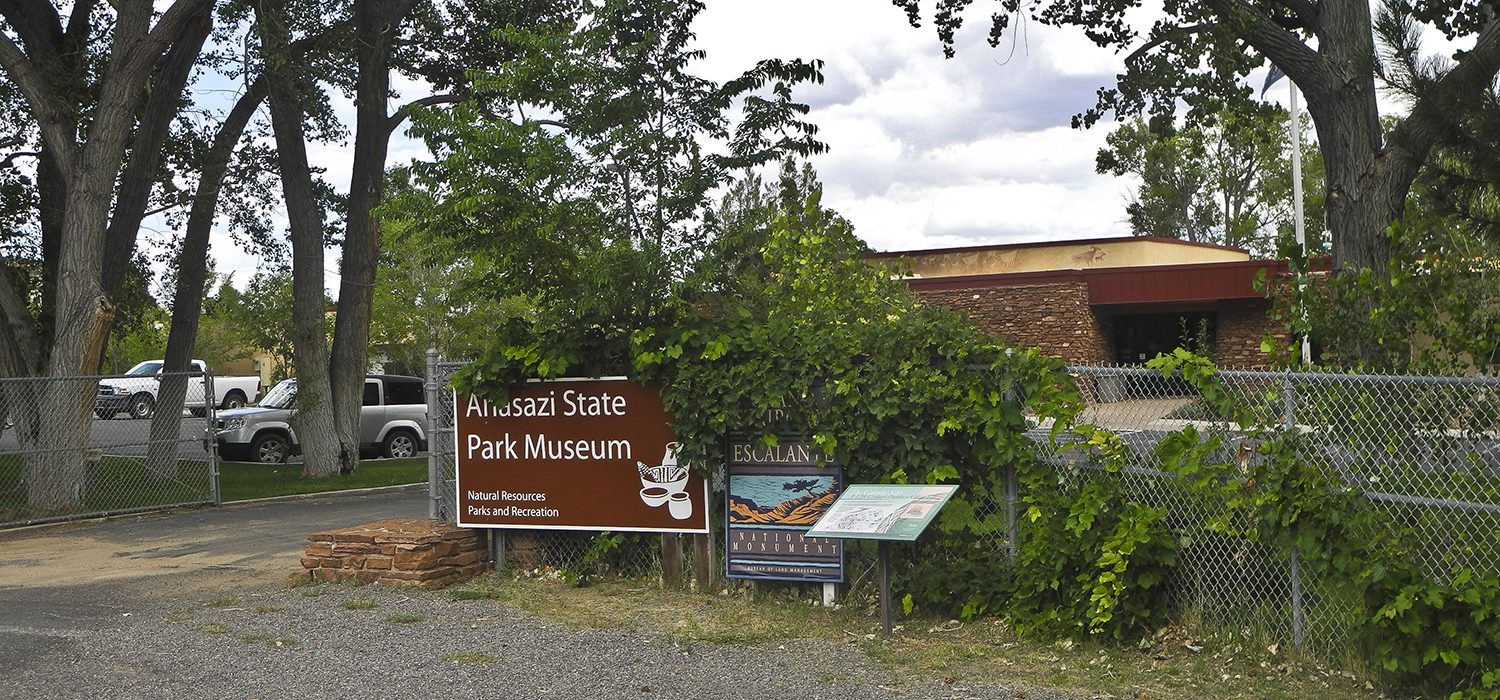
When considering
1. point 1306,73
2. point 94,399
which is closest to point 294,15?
point 94,399

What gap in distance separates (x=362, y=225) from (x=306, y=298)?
4.57 feet

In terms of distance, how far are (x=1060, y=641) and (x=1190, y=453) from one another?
1.23 m

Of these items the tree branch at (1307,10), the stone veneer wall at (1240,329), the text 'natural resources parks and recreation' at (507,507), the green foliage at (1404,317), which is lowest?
the text 'natural resources parks and recreation' at (507,507)

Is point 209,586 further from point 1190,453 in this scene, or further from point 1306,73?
point 1306,73

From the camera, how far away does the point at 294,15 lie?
16906 millimetres

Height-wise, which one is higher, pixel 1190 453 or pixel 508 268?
pixel 508 268

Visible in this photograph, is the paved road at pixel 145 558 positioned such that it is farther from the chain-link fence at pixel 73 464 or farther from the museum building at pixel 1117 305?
the museum building at pixel 1117 305

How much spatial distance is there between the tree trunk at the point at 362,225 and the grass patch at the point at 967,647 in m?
11.7

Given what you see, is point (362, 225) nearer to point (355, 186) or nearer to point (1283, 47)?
point (355, 186)

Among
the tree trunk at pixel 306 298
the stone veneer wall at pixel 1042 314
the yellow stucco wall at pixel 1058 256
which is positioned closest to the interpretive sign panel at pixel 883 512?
the tree trunk at pixel 306 298

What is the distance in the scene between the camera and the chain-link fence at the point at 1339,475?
5234mm

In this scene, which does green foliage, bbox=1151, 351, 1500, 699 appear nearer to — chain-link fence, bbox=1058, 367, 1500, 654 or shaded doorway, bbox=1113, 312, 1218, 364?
chain-link fence, bbox=1058, 367, 1500, 654

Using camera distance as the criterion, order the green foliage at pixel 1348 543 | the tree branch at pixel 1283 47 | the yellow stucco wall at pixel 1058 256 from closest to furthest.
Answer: the green foliage at pixel 1348 543 < the tree branch at pixel 1283 47 < the yellow stucco wall at pixel 1058 256

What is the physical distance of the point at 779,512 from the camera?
7.66 meters
